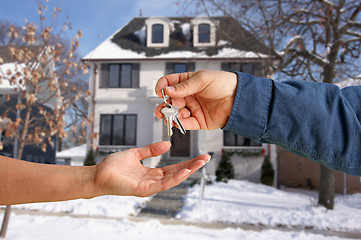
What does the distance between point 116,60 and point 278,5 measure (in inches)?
381

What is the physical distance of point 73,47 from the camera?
5.64 meters

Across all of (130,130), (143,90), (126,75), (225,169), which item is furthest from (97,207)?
(126,75)

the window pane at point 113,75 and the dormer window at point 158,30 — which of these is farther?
the dormer window at point 158,30

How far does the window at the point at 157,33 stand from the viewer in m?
15.6

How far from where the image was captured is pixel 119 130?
14680 mm

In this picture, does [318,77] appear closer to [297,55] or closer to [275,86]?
[297,55]

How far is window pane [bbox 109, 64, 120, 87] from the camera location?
15.1 metres

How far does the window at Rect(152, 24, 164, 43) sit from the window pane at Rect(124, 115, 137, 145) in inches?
183

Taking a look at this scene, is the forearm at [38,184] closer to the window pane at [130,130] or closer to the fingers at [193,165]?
the fingers at [193,165]

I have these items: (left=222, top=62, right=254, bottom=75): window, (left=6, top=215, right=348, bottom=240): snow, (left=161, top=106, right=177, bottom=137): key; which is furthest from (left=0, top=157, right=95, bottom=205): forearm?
(left=222, top=62, right=254, bottom=75): window

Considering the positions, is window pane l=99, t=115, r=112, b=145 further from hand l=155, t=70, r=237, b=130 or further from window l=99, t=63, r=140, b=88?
hand l=155, t=70, r=237, b=130

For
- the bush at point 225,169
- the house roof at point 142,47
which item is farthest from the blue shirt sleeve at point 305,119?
the house roof at point 142,47

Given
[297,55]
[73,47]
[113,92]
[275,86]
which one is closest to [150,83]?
[113,92]

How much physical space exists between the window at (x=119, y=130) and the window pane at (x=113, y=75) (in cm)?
192
